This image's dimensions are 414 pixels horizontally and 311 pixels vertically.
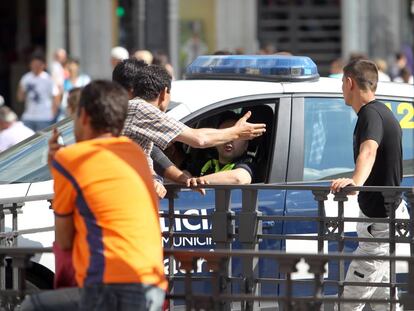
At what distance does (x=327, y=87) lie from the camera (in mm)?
7879

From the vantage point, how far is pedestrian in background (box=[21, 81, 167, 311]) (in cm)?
470

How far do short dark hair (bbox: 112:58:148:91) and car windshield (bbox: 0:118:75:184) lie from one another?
1035 mm

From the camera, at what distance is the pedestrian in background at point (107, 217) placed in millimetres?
4699

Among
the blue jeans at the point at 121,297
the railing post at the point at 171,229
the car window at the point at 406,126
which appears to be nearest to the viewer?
the blue jeans at the point at 121,297

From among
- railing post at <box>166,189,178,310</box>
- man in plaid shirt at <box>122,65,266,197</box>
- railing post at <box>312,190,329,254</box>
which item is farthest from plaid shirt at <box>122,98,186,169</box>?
railing post at <box>312,190,329,254</box>

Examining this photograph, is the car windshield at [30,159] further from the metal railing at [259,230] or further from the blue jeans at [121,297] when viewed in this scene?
the blue jeans at [121,297]

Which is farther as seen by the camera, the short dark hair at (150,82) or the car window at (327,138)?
the car window at (327,138)

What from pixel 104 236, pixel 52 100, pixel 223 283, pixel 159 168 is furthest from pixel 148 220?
Answer: pixel 52 100

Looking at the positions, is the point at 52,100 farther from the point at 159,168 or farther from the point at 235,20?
the point at 159,168

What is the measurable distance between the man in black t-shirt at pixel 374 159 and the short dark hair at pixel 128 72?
4.52 feet

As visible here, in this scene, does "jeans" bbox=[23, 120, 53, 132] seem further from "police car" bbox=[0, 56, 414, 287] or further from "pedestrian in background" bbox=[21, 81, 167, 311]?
"pedestrian in background" bbox=[21, 81, 167, 311]

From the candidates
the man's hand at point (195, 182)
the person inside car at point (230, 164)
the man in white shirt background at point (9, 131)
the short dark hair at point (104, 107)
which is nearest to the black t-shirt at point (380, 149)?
the person inside car at point (230, 164)

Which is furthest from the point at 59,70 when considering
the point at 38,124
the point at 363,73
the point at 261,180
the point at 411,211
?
the point at 411,211

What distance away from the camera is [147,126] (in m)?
6.38
